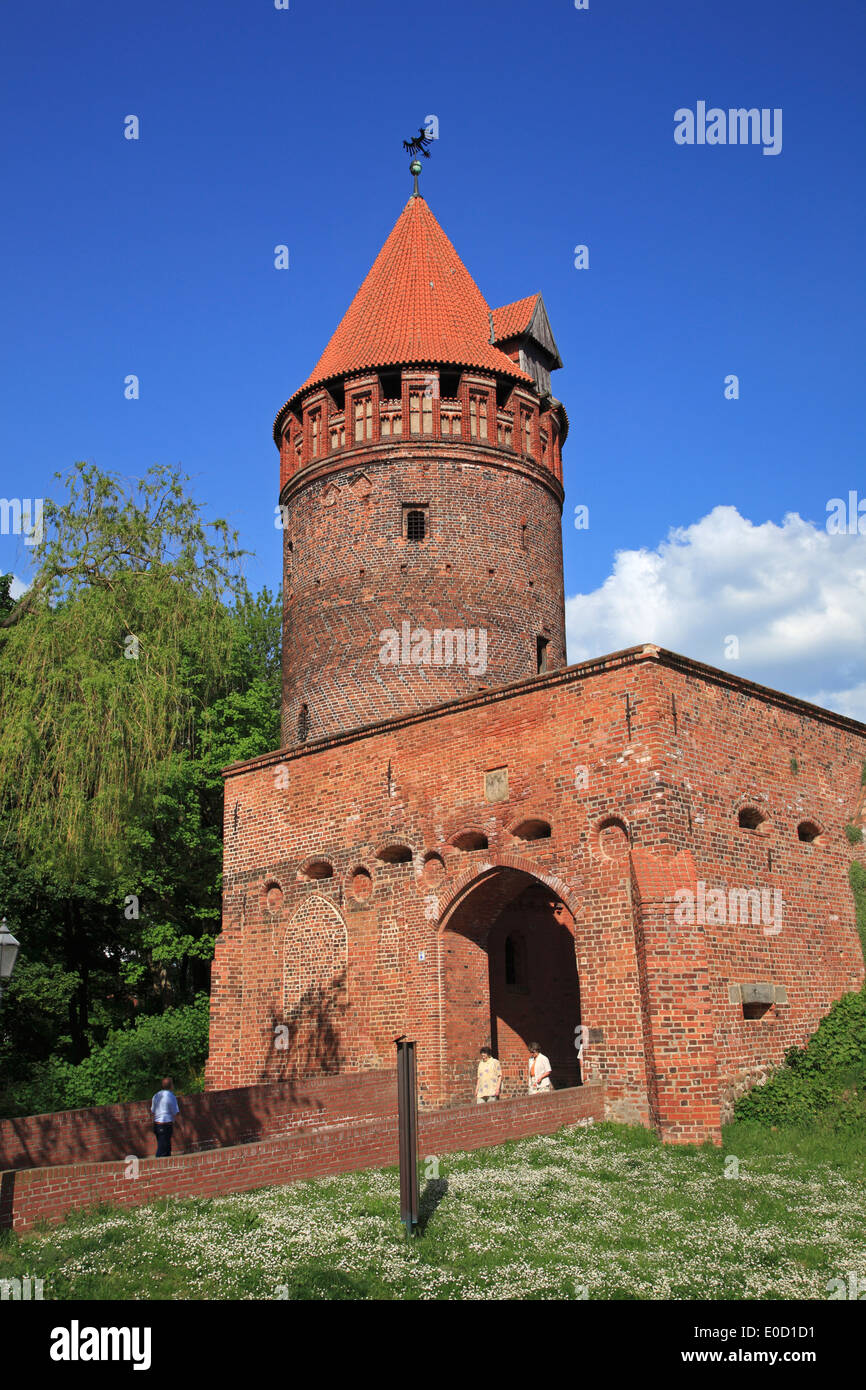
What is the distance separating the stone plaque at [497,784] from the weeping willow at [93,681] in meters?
5.50

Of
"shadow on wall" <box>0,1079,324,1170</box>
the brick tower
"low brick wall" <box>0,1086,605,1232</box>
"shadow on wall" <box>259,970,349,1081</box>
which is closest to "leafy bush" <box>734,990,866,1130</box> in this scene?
"low brick wall" <box>0,1086,605,1232</box>

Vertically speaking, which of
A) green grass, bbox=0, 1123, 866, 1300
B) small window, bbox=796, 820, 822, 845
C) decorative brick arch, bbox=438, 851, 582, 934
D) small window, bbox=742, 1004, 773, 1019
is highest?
small window, bbox=796, 820, 822, 845

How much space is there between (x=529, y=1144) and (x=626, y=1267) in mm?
4132

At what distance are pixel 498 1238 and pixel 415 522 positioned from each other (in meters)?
15.9

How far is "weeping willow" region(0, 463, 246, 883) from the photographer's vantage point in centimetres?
1612

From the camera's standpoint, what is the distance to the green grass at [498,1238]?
22.9ft

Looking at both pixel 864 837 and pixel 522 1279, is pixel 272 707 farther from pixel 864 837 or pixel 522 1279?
pixel 522 1279

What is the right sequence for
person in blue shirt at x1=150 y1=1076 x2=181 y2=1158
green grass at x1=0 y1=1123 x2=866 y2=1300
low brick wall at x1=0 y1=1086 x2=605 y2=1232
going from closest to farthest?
green grass at x1=0 y1=1123 x2=866 y2=1300 → low brick wall at x1=0 y1=1086 x2=605 y2=1232 → person in blue shirt at x1=150 y1=1076 x2=181 y2=1158

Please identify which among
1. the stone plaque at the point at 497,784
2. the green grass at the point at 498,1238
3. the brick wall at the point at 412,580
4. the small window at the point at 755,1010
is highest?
the brick wall at the point at 412,580

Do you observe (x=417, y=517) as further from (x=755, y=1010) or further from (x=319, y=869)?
(x=755, y=1010)

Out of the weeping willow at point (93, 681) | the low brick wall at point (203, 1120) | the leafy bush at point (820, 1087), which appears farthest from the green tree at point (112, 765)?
the leafy bush at point (820, 1087)

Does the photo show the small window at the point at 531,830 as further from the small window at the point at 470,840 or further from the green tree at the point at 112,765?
the green tree at the point at 112,765

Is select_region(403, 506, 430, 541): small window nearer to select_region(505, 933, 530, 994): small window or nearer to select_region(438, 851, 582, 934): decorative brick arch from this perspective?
select_region(505, 933, 530, 994): small window

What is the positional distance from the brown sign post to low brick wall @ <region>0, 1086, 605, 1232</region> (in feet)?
6.16
